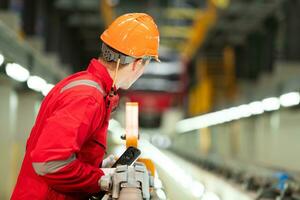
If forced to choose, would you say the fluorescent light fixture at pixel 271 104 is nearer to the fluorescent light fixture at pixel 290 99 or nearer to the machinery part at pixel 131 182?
the fluorescent light fixture at pixel 290 99

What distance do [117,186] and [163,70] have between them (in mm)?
24910

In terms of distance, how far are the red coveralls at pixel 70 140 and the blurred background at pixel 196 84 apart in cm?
48

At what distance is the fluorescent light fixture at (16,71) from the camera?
8.73 m

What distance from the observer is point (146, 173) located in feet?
9.93

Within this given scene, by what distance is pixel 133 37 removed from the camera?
130 inches

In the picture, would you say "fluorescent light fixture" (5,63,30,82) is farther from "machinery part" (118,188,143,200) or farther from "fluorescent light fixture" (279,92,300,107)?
"machinery part" (118,188,143,200)

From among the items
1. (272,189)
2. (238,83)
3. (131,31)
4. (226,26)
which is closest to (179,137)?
(238,83)

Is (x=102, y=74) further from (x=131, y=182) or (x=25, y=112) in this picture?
(x=25, y=112)

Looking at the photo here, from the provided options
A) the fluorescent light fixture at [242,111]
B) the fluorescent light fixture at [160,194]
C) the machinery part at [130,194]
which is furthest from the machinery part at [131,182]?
the fluorescent light fixture at [242,111]

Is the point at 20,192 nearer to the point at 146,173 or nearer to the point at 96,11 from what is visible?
the point at 146,173

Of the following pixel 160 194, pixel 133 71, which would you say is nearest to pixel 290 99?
pixel 160 194

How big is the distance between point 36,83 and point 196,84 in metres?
24.2

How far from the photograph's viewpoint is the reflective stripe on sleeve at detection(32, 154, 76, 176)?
292 centimetres

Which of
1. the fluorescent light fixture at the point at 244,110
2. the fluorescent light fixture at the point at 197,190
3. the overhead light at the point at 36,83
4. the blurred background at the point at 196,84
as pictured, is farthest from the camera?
the fluorescent light fixture at the point at 244,110
